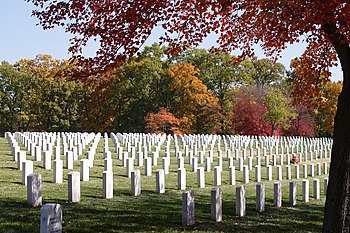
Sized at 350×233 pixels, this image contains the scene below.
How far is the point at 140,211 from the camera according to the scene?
32.8 ft

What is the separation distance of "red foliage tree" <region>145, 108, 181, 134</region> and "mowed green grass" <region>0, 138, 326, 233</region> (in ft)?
112

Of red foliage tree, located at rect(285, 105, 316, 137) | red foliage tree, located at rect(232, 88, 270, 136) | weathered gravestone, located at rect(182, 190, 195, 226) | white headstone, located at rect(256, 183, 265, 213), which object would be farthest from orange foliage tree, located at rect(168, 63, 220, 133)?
weathered gravestone, located at rect(182, 190, 195, 226)

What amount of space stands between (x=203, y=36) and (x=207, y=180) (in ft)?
21.2

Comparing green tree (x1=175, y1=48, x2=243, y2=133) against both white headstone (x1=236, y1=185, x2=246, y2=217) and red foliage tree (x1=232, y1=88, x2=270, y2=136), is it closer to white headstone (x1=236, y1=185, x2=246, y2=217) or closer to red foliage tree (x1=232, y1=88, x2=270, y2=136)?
red foliage tree (x1=232, y1=88, x2=270, y2=136)

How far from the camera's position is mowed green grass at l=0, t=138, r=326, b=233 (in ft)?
27.9

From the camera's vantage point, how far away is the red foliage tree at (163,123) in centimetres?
4928

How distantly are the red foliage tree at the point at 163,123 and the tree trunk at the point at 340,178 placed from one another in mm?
40797

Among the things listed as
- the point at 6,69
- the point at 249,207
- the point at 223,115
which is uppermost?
the point at 6,69

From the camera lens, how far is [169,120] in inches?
1932

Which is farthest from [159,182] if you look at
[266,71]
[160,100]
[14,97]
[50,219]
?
[266,71]

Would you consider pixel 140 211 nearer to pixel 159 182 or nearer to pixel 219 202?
pixel 219 202

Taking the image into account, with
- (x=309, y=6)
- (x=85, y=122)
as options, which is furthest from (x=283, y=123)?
(x=309, y=6)

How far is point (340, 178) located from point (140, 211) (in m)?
3.98

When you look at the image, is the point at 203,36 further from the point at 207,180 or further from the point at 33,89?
the point at 33,89
